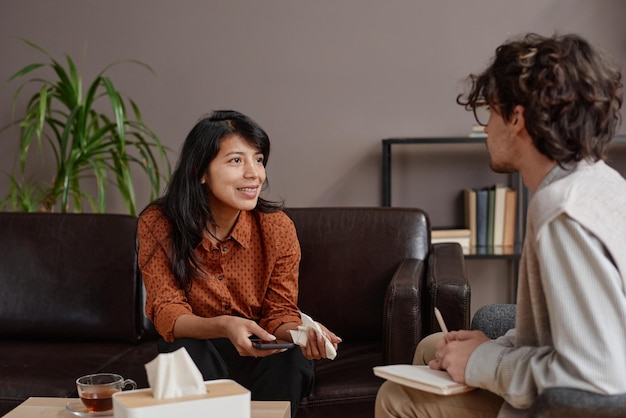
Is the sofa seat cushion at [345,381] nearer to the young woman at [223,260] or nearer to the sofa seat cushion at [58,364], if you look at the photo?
the young woman at [223,260]

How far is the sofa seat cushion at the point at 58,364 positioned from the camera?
2.35 m

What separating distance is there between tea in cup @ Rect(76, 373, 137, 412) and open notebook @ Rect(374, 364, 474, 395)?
528mm

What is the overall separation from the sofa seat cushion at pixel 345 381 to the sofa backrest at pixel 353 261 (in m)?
0.17

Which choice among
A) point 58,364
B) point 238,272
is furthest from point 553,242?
point 58,364

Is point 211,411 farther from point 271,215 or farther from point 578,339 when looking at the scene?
point 271,215

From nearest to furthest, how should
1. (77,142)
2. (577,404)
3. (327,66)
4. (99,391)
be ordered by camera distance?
1. (577,404)
2. (99,391)
3. (77,142)
4. (327,66)

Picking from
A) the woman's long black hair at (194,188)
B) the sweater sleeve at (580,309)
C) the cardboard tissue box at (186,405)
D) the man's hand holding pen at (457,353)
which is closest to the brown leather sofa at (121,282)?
the woman's long black hair at (194,188)

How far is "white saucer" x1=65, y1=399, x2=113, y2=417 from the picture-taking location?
1.72m

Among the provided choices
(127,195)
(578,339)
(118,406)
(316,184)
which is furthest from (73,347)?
(578,339)

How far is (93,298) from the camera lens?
2.77 m

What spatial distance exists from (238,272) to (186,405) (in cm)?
93

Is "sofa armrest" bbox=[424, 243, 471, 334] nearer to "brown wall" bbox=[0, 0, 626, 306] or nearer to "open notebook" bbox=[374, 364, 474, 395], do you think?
"open notebook" bbox=[374, 364, 474, 395]

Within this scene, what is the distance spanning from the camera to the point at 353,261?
8.86ft

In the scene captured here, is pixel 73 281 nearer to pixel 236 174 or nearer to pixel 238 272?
pixel 238 272
